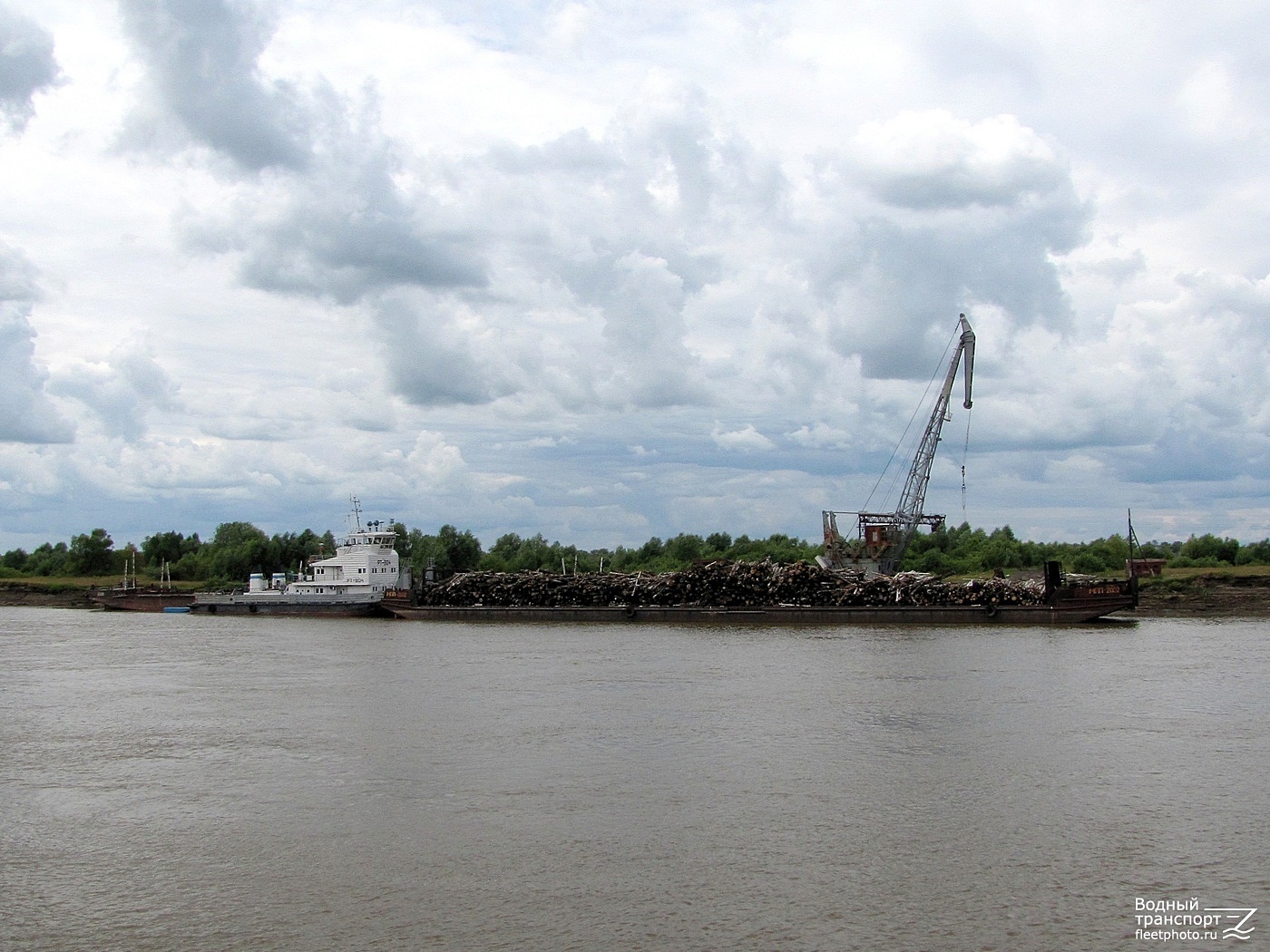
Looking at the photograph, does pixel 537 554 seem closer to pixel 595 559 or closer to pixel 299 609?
pixel 595 559

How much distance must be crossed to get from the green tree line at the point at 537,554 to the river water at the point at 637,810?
48728 millimetres

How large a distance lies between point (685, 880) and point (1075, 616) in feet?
147

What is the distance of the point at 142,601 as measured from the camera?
82.8 meters

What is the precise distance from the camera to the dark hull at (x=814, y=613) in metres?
51.4

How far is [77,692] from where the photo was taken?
94.1ft

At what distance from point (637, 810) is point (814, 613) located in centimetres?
4249

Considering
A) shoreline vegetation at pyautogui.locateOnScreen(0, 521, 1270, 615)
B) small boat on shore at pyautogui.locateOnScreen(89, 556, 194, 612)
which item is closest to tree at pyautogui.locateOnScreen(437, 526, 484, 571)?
shoreline vegetation at pyautogui.locateOnScreen(0, 521, 1270, 615)

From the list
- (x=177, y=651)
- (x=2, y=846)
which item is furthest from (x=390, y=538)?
(x=2, y=846)

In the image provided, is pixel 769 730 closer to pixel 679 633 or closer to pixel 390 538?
pixel 679 633

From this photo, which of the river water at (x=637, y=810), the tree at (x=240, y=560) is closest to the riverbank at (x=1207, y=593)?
the river water at (x=637, y=810)

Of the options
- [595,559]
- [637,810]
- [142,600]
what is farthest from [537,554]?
[637,810]

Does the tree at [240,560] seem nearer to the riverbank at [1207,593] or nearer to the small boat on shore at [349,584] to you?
the small boat on shore at [349,584]

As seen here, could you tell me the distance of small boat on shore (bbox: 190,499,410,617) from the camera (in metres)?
67.2

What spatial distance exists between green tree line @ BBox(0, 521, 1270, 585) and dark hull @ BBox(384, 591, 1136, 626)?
9.78m
